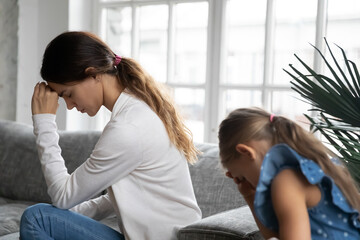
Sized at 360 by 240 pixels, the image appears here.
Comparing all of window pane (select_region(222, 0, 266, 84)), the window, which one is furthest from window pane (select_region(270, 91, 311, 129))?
window pane (select_region(222, 0, 266, 84))

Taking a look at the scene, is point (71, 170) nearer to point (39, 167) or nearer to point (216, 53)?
point (39, 167)

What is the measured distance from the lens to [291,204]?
123 cm

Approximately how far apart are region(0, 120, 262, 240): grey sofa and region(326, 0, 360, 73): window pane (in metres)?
0.96

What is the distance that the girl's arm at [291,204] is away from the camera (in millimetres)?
Result: 1220

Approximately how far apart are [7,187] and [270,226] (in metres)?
1.97

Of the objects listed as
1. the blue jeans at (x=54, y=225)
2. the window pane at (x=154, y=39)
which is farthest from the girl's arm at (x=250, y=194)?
the window pane at (x=154, y=39)

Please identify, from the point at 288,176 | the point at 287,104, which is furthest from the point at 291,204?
the point at 287,104

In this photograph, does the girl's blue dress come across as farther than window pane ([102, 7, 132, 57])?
No

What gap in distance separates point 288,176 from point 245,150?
5.0 inches

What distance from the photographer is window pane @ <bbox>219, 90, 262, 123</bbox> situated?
3.29 meters

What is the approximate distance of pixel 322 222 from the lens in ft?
4.38

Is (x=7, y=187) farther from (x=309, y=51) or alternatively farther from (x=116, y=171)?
(x=309, y=51)

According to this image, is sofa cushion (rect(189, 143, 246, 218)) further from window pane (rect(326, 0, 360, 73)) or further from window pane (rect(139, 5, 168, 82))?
window pane (rect(139, 5, 168, 82))

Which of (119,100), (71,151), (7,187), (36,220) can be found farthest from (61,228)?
(7,187)
